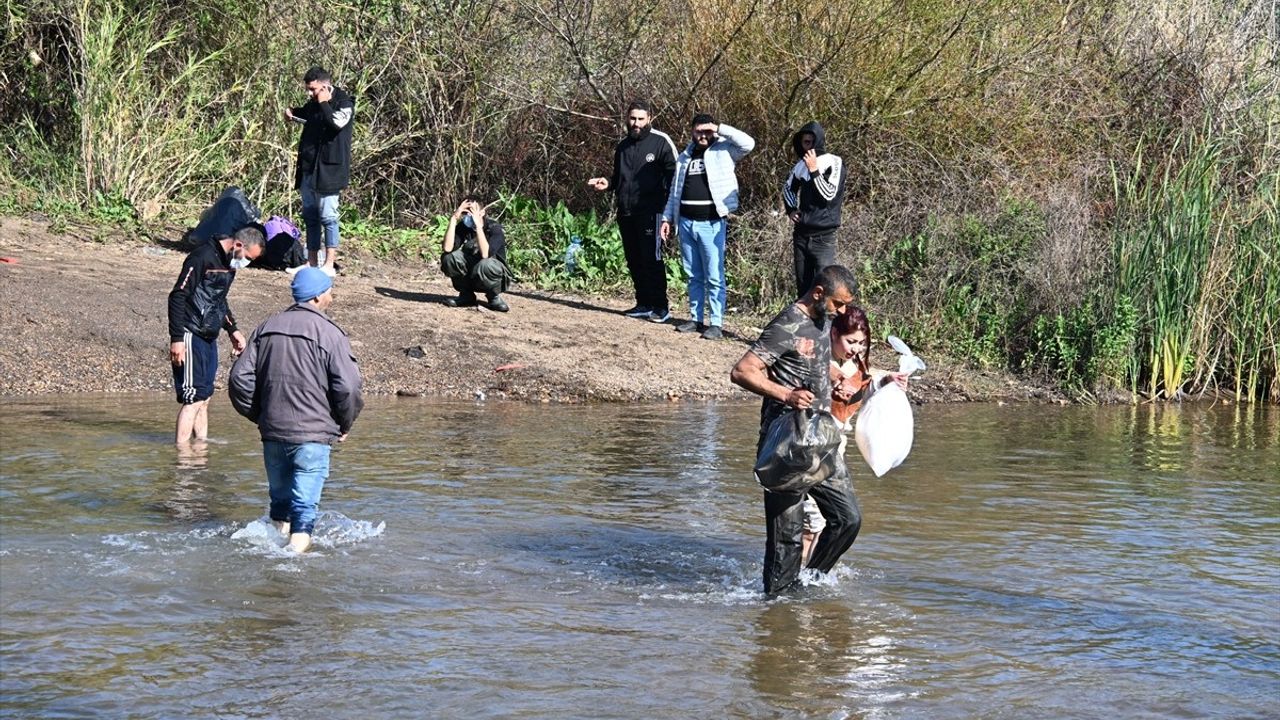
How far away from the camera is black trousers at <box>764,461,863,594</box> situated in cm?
734

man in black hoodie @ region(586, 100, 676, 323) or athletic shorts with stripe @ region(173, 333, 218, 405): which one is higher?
man in black hoodie @ region(586, 100, 676, 323)

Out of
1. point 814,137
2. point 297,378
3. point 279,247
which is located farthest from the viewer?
point 279,247

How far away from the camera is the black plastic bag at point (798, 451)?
277 inches

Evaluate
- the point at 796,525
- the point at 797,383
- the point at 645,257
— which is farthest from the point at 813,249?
the point at 797,383

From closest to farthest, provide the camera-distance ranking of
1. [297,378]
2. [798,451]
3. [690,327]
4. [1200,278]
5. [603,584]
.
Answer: [798,451] < [297,378] < [603,584] < [1200,278] < [690,327]

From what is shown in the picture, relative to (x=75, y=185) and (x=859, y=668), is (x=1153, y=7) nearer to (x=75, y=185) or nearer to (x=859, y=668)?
(x=75, y=185)

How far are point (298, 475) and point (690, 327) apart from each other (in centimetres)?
777

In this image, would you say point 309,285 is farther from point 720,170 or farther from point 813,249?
point 720,170

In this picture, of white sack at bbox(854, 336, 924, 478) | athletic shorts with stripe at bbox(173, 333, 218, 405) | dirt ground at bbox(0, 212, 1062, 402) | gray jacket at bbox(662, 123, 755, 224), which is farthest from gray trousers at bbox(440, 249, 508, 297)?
white sack at bbox(854, 336, 924, 478)

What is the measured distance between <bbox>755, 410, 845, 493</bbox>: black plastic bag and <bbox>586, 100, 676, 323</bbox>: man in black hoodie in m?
7.95

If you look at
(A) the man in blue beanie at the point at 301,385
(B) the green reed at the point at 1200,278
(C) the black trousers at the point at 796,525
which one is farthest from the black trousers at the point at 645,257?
(C) the black trousers at the point at 796,525

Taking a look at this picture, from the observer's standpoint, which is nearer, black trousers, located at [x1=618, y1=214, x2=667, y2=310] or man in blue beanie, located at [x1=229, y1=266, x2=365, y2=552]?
man in blue beanie, located at [x1=229, y1=266, x2=365, y2=552]

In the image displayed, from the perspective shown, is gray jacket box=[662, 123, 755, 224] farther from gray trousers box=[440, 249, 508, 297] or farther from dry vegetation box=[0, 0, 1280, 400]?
dry vegetation box=[0, 0, 1280, 400]

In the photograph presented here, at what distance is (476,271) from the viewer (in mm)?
15008
